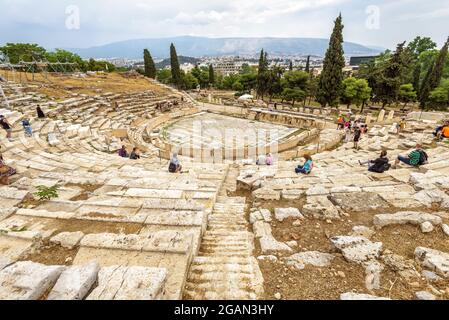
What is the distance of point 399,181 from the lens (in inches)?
287

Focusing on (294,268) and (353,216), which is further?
(353,216)

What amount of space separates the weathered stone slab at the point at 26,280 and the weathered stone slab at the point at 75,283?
107 millimetres

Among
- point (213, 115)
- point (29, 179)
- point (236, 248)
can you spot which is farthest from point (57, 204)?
point (213, 115)

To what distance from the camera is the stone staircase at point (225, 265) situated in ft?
9.49

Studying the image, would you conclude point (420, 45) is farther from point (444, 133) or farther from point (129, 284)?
point (129, 284)

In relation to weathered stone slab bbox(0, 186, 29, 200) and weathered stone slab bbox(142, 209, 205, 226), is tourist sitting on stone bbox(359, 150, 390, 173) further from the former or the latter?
weathered stone slab bbox(0, 186, 29, 200)

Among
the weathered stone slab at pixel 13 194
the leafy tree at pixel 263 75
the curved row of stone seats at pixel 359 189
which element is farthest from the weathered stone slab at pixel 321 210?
the leafy tree at pixel 263 75

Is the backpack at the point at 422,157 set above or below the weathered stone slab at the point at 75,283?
below

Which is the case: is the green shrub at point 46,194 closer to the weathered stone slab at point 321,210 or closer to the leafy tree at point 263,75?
the weathered stone slab at point 321,210

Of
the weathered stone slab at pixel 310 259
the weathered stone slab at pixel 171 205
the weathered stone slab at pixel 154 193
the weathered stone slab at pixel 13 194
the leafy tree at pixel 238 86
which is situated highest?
the leafy tree at pixel 238 86

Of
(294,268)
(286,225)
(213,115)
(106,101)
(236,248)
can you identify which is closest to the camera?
(294,268)

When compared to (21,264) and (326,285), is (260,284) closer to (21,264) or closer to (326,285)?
(326,285)

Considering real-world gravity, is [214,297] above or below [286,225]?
above

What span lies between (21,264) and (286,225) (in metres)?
4.26
